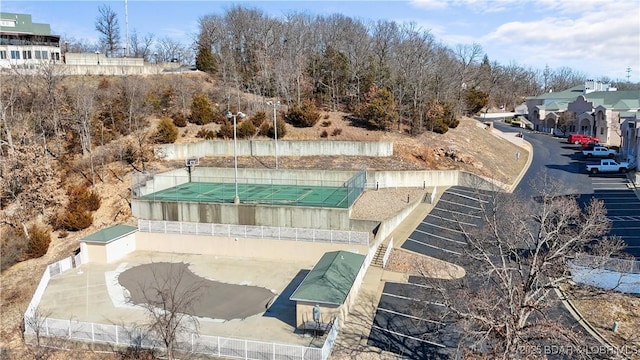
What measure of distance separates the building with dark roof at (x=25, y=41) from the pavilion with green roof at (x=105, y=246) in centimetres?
3242

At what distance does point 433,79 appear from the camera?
4728cm

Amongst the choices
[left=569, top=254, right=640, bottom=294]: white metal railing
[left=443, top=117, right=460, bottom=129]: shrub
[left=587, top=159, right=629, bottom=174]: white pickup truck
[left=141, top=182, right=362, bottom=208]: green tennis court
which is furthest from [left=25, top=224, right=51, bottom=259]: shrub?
[left=587, top=159, right=629, bottom=174]: white pickup truck

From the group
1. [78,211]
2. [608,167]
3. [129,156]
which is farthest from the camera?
[608,167]

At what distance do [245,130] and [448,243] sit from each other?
2336 cm

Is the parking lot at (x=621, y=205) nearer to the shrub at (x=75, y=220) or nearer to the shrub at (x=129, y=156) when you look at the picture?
the shrub at (x=75, y=220)

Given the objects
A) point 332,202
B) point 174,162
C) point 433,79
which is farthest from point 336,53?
point 332,202

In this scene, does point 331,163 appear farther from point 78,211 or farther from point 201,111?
point 78,211

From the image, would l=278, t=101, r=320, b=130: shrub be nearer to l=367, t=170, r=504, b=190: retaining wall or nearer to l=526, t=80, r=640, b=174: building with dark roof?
l=367, t=170, r=504, b=190: retaining wall

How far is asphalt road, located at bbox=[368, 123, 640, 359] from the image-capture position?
51.8 feet

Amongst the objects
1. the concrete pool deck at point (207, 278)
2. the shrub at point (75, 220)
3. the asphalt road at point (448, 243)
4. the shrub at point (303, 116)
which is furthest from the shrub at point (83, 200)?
the asphalt road at point (448, 243)

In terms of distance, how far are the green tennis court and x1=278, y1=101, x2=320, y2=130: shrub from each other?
11807 millimetres

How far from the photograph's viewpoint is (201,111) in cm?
4259

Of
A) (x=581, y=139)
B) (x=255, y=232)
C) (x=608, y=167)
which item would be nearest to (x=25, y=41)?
(x=255, y=232)

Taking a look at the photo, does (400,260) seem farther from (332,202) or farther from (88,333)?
(88,333)
